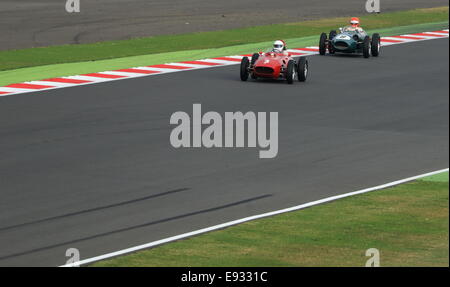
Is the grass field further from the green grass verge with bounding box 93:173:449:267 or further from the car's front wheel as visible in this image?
the green grass verge with bounding box 93:173:449:267

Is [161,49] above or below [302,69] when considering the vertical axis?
above

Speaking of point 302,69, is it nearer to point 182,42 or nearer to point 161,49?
point 161,49

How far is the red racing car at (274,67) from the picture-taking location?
30.7 m

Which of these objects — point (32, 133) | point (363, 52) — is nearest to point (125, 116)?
point (32, 133)

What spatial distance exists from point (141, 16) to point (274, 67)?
18.6 meters

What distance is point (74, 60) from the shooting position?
116 ft

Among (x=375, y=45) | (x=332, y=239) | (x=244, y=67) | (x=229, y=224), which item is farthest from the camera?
(x=375, y=45)

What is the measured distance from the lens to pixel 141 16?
158ft

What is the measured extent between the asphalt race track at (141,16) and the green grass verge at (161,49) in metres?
1.63

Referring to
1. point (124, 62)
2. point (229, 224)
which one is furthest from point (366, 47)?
point (229, 224)

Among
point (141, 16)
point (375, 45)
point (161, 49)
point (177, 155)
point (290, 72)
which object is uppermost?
point (141, 16)

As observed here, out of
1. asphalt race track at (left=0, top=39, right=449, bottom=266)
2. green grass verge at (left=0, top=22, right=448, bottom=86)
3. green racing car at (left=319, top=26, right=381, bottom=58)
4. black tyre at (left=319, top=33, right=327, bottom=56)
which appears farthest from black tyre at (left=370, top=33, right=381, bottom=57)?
green grass verge at (left=0, top=22, right=448, bottom=86)

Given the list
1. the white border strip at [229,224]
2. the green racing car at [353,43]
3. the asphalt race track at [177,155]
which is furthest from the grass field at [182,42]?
the white border strip at [229,224]
